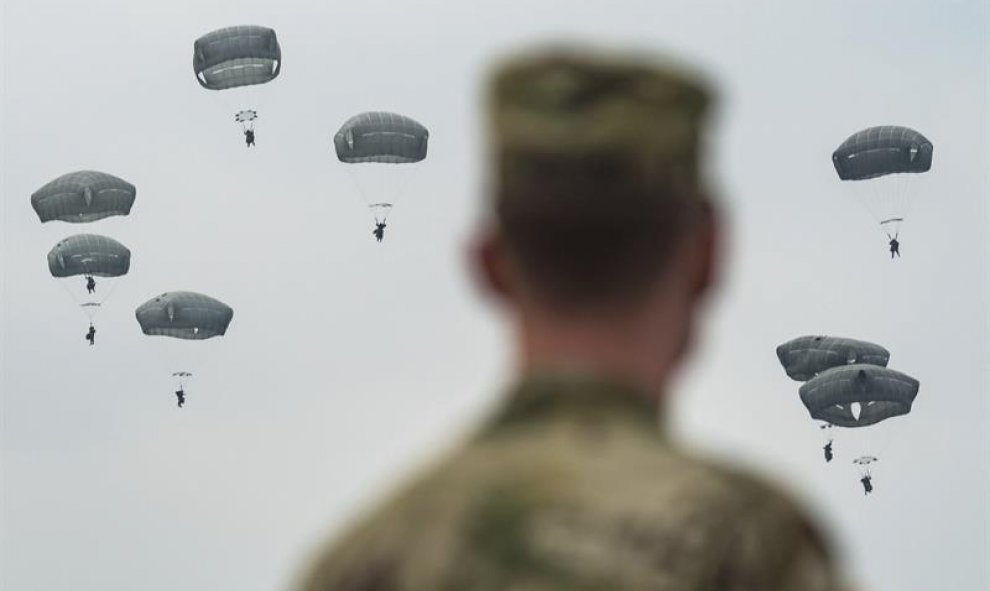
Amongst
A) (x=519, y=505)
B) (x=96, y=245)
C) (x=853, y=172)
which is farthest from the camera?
(x=96, y=245)

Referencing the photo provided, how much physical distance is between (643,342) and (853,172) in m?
105

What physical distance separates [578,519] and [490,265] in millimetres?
748

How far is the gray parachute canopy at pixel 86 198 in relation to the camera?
112 meters

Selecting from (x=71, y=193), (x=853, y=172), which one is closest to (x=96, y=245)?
(x=71, y=193)

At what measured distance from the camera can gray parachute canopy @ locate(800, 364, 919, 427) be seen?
11388 cm

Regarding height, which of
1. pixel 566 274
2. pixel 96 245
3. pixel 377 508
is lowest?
pixel 96 245

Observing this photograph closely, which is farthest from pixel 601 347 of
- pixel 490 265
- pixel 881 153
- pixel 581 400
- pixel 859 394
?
pixel 859 394

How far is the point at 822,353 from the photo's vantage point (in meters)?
121

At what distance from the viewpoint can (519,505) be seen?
5098 mm

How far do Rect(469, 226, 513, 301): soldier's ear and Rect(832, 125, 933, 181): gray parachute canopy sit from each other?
10473 cm

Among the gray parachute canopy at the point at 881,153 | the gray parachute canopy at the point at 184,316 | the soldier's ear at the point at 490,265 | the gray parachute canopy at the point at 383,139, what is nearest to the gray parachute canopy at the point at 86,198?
the gray parachute canopy at the point at 184,316

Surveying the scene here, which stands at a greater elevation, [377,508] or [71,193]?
[377,508]

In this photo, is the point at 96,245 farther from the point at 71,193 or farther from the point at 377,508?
the point at 377,508

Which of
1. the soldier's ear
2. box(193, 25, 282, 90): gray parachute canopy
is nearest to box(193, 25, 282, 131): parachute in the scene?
box(193, 25, 282, 90): gray parachute canopy
